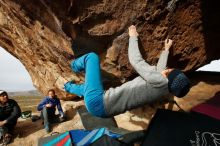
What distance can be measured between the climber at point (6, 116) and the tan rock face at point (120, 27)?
89.0 inches

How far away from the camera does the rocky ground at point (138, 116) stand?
7232 mm

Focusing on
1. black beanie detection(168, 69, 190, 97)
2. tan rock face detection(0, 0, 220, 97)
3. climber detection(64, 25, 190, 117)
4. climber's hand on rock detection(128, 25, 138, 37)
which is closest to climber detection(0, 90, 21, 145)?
tan rock face detection(0, 0, 220, 97)

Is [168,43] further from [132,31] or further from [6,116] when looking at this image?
[6,116]

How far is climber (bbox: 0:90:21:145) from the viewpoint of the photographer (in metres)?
7.80

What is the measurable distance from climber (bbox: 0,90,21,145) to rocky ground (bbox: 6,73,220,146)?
26 cm

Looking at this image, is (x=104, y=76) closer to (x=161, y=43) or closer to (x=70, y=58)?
(x=70, y=58)

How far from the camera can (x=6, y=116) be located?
8.00m

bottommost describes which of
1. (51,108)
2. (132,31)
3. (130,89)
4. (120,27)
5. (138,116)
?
(138,116)

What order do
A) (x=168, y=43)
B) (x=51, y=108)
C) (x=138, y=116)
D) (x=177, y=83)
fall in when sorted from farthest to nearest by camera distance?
(x=51, y=108)
(x=138, y=116)
(x=168, y=43)
(x=177, y=83)

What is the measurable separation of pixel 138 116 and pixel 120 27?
320 centimetres

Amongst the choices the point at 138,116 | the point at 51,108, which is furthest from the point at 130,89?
the point at 51,108

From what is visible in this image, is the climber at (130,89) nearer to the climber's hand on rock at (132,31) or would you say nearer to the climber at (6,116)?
the climber's hand on rock at (132,31)

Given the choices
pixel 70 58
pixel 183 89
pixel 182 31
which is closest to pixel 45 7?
pixel 70 58

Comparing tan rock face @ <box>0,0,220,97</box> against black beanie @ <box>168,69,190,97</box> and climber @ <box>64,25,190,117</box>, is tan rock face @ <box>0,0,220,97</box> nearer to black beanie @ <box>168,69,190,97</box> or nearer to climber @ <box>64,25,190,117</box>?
climber @ <box>64,25,190,117</box>
